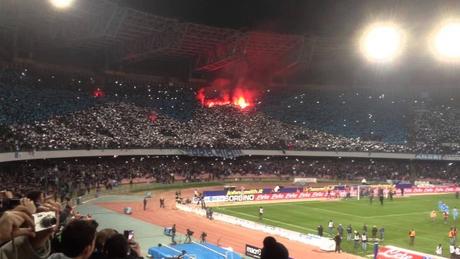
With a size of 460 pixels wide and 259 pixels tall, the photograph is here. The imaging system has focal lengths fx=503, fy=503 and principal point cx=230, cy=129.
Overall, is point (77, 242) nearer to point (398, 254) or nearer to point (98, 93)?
point (398, 254)

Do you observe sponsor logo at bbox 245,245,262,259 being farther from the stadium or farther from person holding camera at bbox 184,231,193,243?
person holding camera at bbox 184,231,193,243

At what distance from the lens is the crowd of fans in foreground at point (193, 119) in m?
57.3

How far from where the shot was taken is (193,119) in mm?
83250

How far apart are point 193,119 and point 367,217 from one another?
41.6m

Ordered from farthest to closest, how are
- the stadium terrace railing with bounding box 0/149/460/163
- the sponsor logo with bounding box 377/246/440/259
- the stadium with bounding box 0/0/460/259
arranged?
the stadium terrace railing with bounding box 0/149/460/163, the stadium with bounding box 0/0/460/259, the sponsor logo with bounding box 377/246/440/259

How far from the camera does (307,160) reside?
283 feet

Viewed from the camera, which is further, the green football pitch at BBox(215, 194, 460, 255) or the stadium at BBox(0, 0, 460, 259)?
the stadium at BBox(0, 0, 460, 259)

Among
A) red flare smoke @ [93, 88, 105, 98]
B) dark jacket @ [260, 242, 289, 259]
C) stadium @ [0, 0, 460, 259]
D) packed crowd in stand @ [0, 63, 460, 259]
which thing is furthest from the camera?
red flare smoke @ [93, 88, 105, 98]

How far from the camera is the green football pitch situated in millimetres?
38347

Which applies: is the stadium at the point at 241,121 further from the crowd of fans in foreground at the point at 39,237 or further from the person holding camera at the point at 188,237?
the crowd of fans in foreground at the point at 39,237

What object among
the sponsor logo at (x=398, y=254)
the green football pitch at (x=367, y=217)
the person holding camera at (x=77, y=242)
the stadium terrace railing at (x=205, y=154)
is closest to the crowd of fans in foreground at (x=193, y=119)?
the stadium terrace railing at (x=205, y=154)

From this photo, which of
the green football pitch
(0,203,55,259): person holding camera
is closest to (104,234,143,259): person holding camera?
(0,203,55,259): person holding camera

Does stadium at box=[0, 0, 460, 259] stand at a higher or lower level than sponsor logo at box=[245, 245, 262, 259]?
higher

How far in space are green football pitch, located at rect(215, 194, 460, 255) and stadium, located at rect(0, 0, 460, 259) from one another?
29 centimetres
